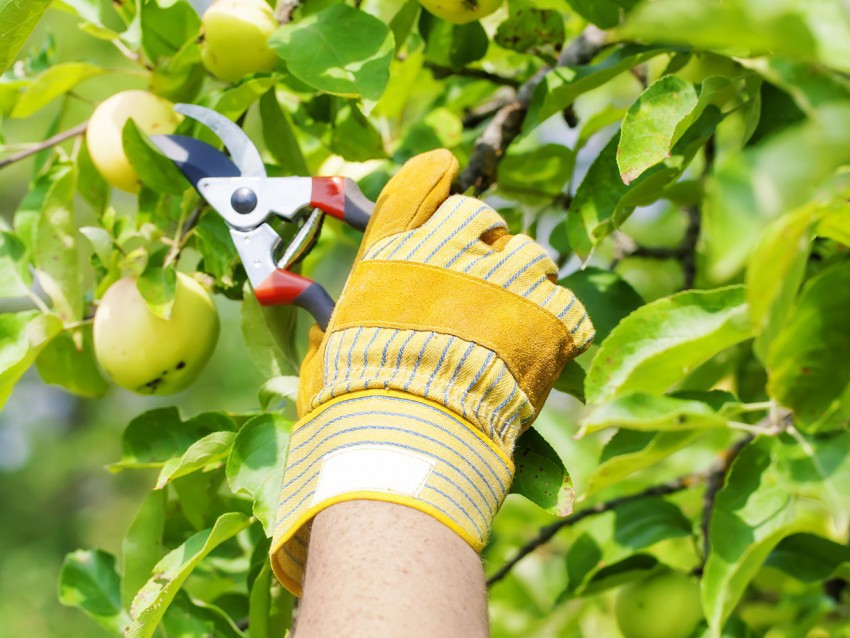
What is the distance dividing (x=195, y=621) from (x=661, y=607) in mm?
498

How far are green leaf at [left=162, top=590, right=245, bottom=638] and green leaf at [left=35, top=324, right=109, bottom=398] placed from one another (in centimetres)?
32

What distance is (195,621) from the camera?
937 mm

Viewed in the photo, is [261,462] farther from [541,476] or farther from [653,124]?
[653,124]

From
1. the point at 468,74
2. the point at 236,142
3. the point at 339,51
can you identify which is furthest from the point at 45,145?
the point at 468,74

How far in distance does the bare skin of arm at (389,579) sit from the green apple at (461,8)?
51cm

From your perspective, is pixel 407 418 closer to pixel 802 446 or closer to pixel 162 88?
pixel 802 446

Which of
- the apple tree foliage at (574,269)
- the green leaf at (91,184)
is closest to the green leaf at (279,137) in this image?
the apple tree foliage at (574,269)

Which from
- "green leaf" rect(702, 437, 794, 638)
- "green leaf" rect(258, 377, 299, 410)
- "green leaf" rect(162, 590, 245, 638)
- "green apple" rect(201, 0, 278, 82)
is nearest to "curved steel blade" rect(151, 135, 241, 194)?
"green apple" rect(201, 0, 278, 82)

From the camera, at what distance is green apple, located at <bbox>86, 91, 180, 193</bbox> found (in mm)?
1011

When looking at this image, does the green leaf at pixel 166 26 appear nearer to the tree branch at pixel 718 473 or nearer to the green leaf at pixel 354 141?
the green leaf at pixel 354 141

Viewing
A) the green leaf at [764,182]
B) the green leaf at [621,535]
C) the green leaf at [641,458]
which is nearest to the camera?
the green leaf at [764,182]

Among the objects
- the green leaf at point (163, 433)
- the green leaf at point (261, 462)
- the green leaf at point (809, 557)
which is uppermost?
the green leaf at point (261, 462)

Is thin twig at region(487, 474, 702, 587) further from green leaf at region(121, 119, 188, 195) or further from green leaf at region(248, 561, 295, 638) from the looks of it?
green leaf at region(121, 119, 188, 195)

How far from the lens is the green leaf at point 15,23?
0.82 m
